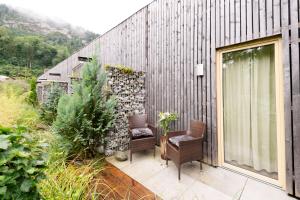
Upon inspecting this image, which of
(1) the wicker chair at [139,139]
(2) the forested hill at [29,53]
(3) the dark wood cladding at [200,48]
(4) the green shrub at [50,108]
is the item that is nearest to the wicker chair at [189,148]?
(3) the dark wood cladding at [200,48]

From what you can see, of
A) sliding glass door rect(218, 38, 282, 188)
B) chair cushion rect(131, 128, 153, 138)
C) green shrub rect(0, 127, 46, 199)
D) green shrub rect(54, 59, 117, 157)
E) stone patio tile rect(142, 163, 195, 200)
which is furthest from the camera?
chair cushion rect(131, 128, 153, 138)

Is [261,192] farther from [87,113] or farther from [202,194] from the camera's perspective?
[87,113]

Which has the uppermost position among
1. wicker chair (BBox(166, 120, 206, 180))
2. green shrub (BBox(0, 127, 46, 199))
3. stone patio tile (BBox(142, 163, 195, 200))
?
green shrub (BBox(0, 127, 46, 199))

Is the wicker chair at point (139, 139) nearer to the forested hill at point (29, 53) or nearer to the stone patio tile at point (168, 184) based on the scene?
the stone patio tile at point (168, 184)

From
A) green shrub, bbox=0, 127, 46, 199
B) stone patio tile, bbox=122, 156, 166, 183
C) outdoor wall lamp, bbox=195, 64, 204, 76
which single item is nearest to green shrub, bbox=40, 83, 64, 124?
stone patio tile, bbox=122, 156, 166, 183

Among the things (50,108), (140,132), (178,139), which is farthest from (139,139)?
(50,108)

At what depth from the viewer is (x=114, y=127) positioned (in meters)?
3.89

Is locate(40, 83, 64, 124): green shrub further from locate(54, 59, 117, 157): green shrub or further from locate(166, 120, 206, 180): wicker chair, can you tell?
locate(166, 120, 206, 180): wicker chair

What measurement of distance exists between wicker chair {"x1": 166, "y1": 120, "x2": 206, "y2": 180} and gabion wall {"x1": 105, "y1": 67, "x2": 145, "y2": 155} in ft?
4.37

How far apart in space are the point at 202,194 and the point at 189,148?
73 cm

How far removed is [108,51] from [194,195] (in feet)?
21.6

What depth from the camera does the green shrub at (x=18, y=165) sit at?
0.97 metres

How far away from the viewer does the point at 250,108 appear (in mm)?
2844

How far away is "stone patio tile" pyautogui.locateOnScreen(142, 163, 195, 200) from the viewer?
236 centimetres
